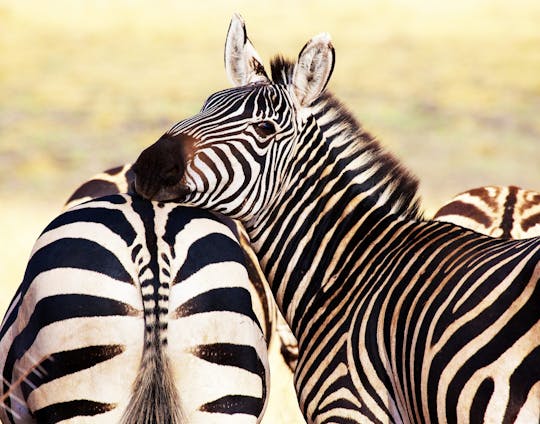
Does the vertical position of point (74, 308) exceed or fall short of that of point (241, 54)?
it falls short

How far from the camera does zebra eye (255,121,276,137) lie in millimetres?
5562

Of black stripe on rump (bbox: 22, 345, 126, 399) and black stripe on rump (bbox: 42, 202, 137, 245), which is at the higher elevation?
black stripe on rump (bbox: 42, 202, 137, 245)

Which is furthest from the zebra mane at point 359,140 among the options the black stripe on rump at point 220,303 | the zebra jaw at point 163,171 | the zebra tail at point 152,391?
the zebra tail at point 152,391

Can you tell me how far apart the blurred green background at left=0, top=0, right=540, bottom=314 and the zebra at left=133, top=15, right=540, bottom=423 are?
1366 centimetres

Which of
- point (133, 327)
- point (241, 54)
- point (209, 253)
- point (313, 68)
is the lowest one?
point (133, 327)

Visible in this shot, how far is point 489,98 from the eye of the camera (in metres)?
32.3

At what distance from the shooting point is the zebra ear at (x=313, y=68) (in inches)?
224

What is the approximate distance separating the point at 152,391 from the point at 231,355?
44 cm

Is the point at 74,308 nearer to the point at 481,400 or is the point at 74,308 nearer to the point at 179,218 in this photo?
the point at 179,218

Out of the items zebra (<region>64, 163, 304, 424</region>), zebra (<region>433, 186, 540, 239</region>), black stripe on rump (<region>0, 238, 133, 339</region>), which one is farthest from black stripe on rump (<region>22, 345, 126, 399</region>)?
zebra (<region>433, 186, 540, 239</region>)

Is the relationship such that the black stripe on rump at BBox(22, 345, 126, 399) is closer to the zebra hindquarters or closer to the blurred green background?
the zebra hindquarters

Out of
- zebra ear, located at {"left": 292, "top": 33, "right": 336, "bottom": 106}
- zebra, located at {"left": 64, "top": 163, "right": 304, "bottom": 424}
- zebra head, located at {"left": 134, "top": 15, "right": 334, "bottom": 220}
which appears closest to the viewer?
zebra head, located at {"left": 134, "top": 15, "right": 334, "bottom": 220}

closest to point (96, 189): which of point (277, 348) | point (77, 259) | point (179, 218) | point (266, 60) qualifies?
point (277, 348)

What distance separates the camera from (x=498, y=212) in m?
8.56
